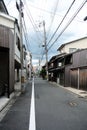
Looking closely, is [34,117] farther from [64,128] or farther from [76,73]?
A: [76,73]

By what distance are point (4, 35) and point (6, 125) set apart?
9864 millimetres

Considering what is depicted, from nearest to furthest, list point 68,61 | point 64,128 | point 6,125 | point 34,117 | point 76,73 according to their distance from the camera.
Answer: point 64,128
point 6,125
point 34,117
point 76,73
point 68,61

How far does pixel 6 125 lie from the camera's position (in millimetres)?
9273

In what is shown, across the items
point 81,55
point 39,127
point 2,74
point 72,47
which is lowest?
point 39,127

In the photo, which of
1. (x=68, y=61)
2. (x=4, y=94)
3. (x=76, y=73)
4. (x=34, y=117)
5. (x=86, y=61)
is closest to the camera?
(x=34, y=117)

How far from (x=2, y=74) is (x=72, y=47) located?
3034 cm

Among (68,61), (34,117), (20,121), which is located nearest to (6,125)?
(20,121)

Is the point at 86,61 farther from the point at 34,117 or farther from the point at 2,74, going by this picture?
the point at 34,117

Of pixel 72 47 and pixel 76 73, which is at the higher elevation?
pixel 72 47

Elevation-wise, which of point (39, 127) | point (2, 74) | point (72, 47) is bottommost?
point (39, 127)

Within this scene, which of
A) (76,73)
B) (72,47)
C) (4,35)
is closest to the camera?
(4,35)

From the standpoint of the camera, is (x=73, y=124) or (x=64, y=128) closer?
(x=64, y=128)

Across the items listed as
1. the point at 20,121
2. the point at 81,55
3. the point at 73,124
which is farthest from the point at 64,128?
the point at 81,55

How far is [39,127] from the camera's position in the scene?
29.2ft
